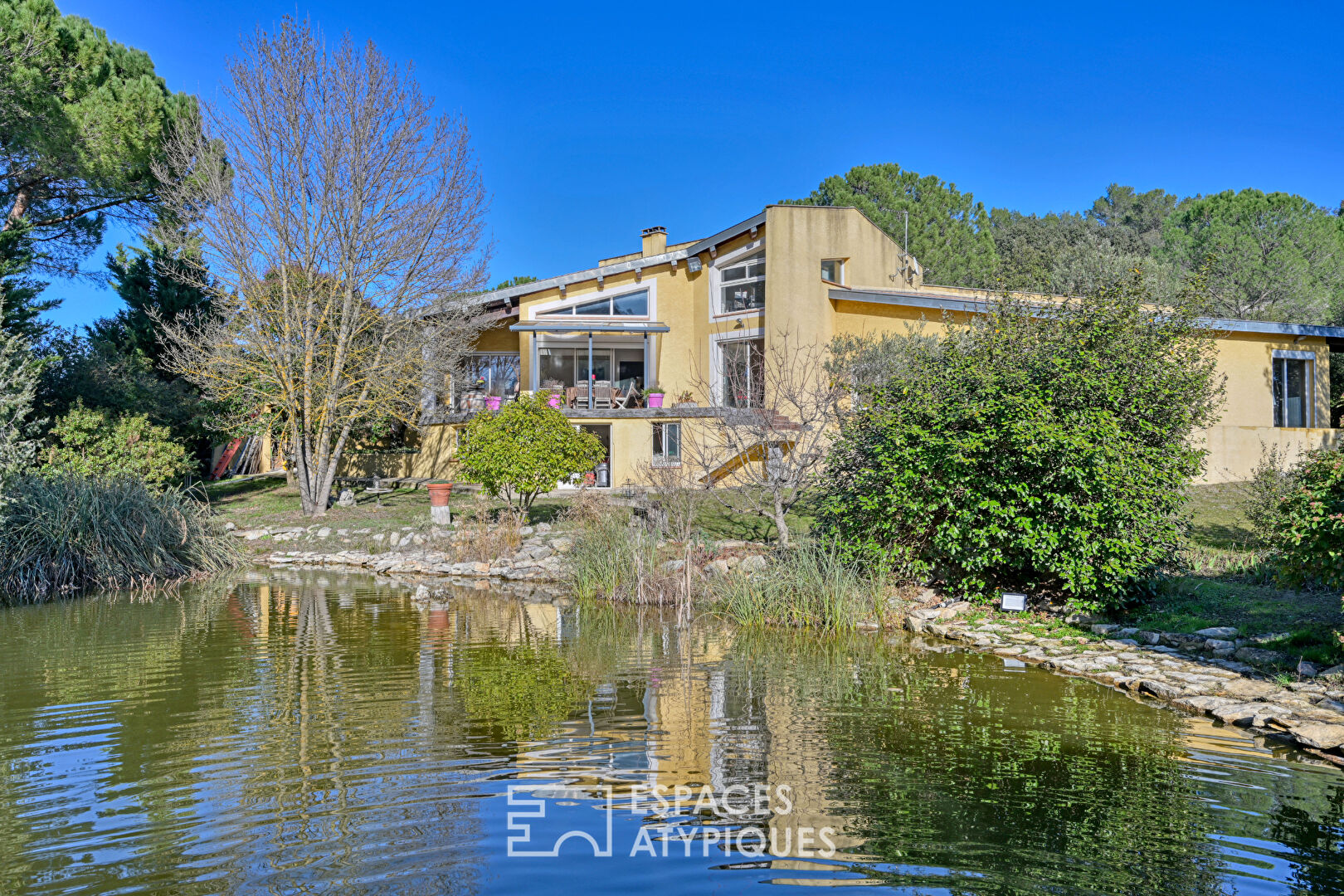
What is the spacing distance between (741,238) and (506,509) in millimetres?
11059

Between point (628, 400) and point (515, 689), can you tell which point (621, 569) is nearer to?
point (515, 689)

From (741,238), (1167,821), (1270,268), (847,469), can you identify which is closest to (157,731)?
(1167,821)

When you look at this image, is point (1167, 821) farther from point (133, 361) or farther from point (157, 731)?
point (133, 361)

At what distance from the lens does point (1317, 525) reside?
7273 mm

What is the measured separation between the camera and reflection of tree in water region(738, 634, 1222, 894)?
448 cm

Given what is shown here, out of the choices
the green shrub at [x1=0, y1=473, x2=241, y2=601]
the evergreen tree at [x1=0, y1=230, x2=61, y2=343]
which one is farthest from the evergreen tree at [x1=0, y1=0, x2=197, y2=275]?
the green shrub at [x1=0, y1=473, x2=241, y2=601]

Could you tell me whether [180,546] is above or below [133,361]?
below

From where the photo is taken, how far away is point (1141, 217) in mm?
43219

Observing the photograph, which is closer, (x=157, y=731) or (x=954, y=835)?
(x=954, y=835)

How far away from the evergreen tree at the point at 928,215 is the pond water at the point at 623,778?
93.5ft

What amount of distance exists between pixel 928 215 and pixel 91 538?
31.2 m

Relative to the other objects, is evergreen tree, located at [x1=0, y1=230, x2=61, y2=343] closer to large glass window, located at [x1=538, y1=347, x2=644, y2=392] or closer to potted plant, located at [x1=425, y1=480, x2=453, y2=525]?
potted plant, located at [x1=425, y1=480, x2=453, y2=525]

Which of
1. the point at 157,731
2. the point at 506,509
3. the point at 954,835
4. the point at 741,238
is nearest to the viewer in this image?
the point at 954,835

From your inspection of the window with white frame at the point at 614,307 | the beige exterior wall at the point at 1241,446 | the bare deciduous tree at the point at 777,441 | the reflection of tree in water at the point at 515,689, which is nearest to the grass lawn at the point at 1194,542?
the bare deciduous tree at the point at 777,441
